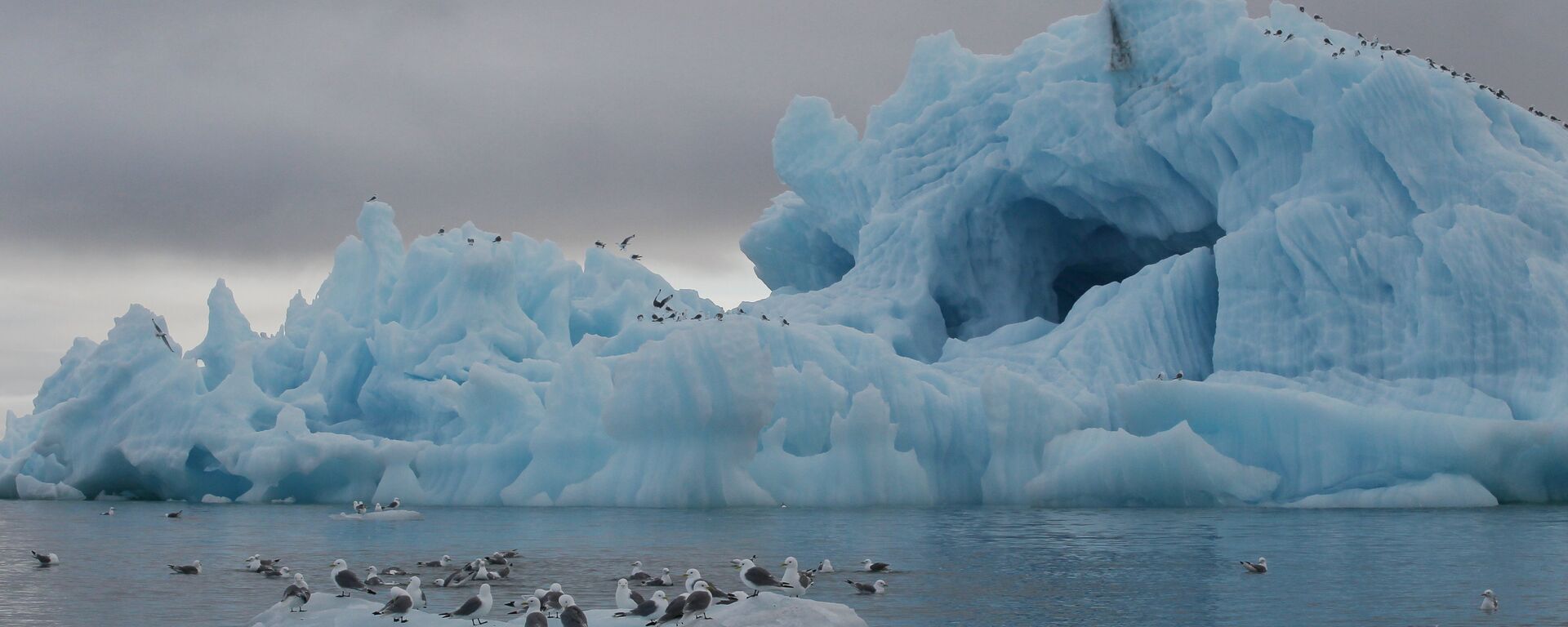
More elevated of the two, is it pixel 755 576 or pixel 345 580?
pixel 755 576

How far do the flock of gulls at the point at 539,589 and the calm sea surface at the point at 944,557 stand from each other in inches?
9.6

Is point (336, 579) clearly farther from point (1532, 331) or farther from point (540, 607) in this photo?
point (1532, 331)

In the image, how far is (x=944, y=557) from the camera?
689 inches

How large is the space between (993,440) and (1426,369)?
7.74 meters

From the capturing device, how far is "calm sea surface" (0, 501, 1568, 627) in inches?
500

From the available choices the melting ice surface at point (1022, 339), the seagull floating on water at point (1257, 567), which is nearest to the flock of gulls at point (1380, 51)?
the melting ice surface at point (1022, 339)

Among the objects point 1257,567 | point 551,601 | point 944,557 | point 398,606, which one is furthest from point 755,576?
point 1257,567

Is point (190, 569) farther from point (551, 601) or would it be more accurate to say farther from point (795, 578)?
point (795, 578)

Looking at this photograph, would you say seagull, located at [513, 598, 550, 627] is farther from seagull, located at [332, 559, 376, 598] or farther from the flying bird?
the flying bird

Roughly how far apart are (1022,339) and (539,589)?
2137 cm

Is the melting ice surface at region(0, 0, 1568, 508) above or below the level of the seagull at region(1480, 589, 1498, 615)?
above

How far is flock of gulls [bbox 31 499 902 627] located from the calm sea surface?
244mm

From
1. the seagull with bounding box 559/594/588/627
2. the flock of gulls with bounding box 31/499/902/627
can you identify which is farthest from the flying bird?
the seagull with bounding box 559/594/588/627

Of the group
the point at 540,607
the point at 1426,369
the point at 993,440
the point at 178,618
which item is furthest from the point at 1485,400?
the point at 178,618
